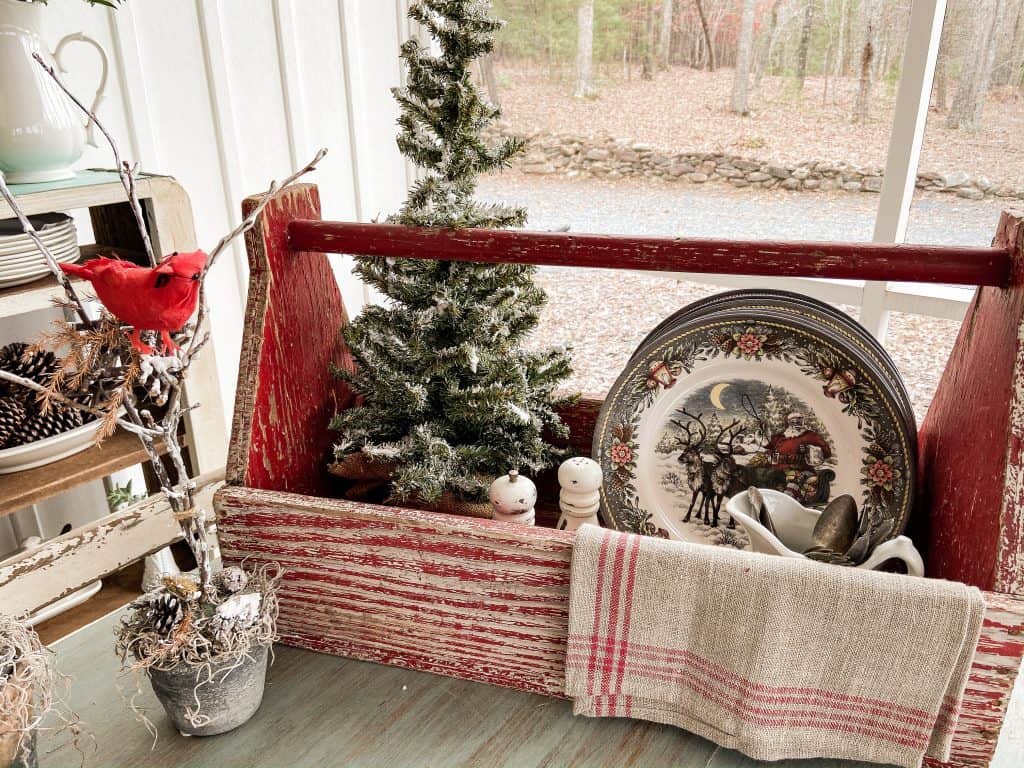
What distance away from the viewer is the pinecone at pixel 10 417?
1188mm

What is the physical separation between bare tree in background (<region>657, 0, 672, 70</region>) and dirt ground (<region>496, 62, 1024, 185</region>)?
32mm

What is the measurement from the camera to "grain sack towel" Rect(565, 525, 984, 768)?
1.94ft

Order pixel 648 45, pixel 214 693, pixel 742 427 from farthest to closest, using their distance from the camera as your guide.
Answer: pixel 648 45 → pixel 742 427 → pixel 214 693

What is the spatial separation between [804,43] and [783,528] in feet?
4.69

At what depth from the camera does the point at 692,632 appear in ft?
2.12

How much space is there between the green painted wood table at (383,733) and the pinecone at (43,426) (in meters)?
0.61

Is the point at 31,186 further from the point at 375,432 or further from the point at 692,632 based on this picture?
the point at 692,632

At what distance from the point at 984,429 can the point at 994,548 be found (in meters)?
0.12

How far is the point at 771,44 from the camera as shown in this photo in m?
1.85

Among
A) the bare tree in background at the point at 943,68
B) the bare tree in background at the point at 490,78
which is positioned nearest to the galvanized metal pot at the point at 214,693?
the bare tree in background at the point at 943,68

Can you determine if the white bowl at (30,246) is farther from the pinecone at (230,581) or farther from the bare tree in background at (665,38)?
the bare tree in background at (665,38)

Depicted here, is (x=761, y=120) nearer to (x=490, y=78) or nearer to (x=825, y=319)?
(x=490, y=78)

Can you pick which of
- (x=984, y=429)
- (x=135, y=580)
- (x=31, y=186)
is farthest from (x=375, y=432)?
(x=135, y=580)

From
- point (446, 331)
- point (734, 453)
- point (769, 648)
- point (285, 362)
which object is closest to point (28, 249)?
point (285, 362)
